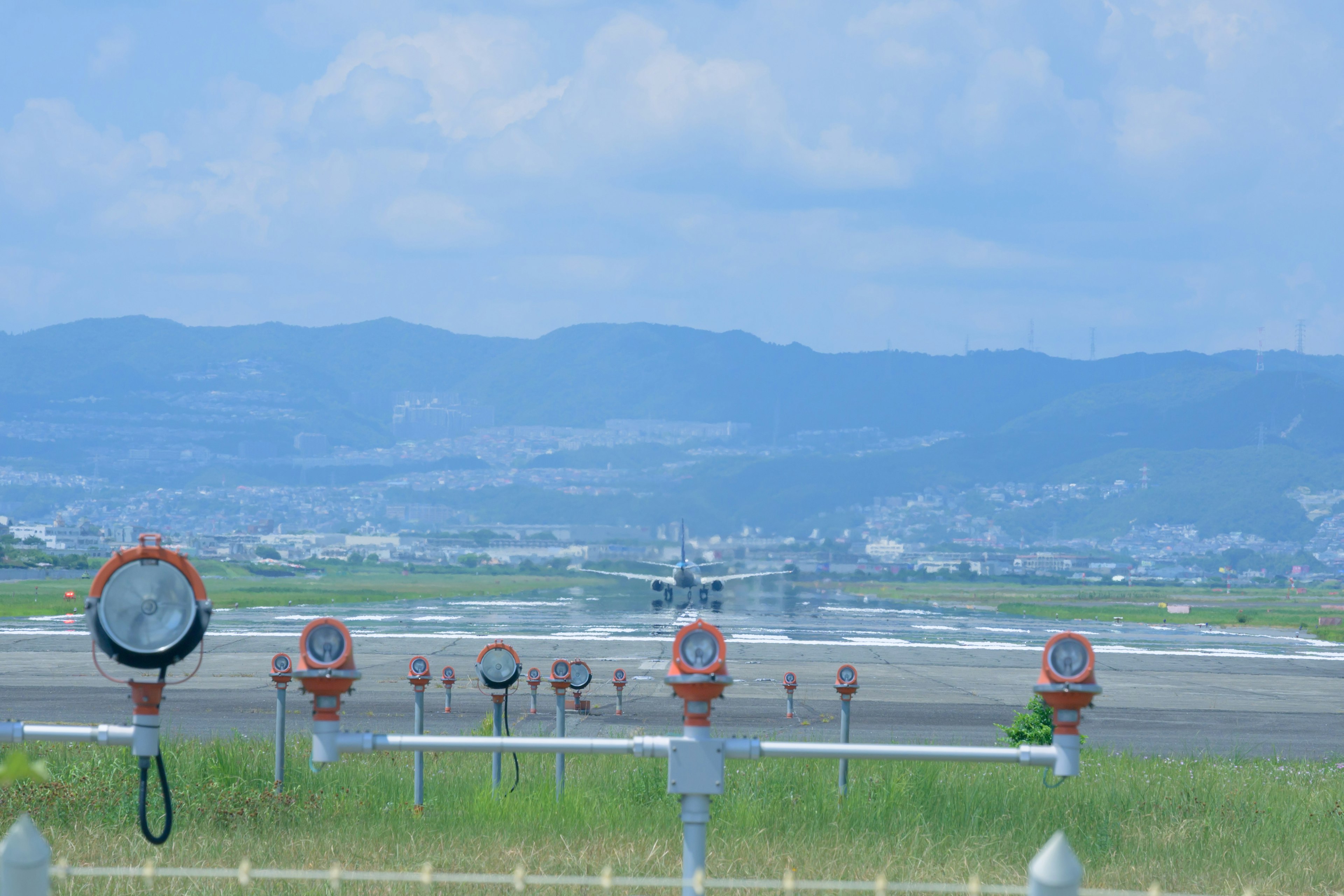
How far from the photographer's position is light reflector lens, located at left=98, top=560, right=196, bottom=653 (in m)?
6.44

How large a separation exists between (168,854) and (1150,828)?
31.9 ft

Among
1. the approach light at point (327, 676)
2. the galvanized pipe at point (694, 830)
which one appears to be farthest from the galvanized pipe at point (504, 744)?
the galvanized pipe at point (694, 830)

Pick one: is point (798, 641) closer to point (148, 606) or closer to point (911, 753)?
point (911, 753)

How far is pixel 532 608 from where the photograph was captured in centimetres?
7131

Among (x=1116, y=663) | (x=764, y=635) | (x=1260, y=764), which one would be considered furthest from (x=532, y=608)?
(x=1260, y=764)

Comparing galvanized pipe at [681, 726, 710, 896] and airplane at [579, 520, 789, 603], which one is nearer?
galvanized pipe at [681, 726, 710, 896]

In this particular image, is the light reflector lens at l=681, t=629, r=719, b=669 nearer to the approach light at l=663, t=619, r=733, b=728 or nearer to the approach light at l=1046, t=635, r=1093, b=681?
the approach light at l=663, t=619, r=733, b=728

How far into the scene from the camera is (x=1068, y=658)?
6.58m

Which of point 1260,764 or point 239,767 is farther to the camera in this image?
point 1260,764

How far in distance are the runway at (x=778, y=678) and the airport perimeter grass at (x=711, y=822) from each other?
23.0 feet

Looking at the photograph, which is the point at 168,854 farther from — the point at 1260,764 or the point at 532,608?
the point at 532,608

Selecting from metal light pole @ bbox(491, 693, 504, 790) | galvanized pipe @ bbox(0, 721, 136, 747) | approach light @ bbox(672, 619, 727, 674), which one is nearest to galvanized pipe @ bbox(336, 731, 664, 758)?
approach light @ bbox(672, 619, 727, 674)

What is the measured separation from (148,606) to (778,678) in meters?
28.2

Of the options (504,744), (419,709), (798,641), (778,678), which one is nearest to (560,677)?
(419,709)
